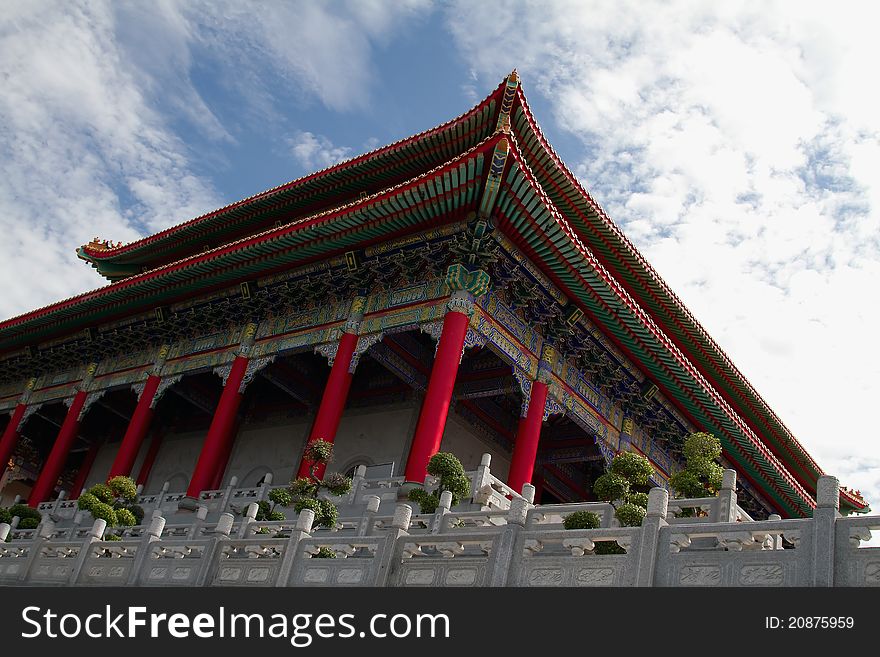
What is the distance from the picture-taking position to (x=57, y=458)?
79.1 feet

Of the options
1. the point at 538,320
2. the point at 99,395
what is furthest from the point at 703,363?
the point at 99,395

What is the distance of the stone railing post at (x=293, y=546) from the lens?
10602 mm

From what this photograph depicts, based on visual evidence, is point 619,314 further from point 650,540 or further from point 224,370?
point 650,540

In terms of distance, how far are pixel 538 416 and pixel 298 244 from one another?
6.34 meters

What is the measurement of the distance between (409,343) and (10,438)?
13816 millimetres

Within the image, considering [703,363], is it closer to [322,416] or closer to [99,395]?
[322,416]

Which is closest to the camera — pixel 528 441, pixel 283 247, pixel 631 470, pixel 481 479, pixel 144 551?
pixel 144 551

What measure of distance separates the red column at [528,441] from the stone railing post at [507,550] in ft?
25.6

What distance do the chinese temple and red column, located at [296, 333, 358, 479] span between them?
0.06m

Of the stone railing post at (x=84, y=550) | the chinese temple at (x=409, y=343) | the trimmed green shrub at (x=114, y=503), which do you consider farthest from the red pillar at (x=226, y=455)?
the stone railing post at (x=84, y=550)

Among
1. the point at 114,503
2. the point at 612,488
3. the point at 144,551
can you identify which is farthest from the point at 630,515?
the point at 114,503

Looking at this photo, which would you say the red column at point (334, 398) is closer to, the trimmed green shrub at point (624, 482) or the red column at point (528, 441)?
the red column at point (528, 441)

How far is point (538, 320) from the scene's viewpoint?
18.6 metres

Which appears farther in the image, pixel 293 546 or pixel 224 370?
pixel 224 370
